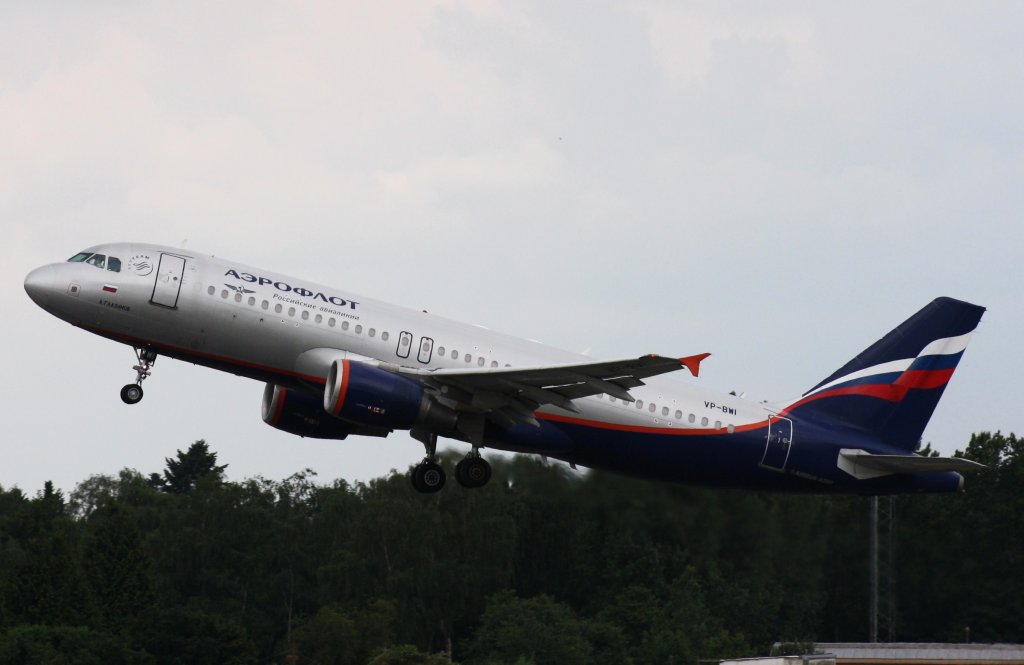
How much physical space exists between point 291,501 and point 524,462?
67.1m

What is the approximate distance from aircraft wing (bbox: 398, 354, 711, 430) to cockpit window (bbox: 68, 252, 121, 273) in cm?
738

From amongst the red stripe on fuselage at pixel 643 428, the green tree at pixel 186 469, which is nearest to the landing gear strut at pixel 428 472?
the red stripe on fuselage at pixel 643 428

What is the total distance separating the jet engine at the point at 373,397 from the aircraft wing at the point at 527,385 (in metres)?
0.65

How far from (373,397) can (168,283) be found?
579cm

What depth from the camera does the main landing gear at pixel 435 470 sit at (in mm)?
38500

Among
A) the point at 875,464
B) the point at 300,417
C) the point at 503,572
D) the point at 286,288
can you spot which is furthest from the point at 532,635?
the point at 286,288

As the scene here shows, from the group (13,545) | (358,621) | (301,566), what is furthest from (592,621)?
(13,545)

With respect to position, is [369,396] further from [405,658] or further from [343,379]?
[405,658]

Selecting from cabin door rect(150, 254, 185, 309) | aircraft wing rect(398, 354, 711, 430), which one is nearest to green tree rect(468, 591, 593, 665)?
aircraft wing rect(398, 354, 711, 430)

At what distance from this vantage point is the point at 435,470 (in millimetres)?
38594

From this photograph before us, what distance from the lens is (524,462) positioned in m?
43.7

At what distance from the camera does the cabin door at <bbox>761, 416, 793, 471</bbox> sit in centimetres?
4044

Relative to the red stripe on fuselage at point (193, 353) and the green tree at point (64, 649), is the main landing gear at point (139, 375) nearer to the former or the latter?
the red stripe on fuselage at point (193, 353)

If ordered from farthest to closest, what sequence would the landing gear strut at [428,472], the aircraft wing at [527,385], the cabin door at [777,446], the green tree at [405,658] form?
the green tree at [405,658]
the cabin door at [777,446]
the landing gear strut at [428,472]
the aircraft wing at [527,385]
